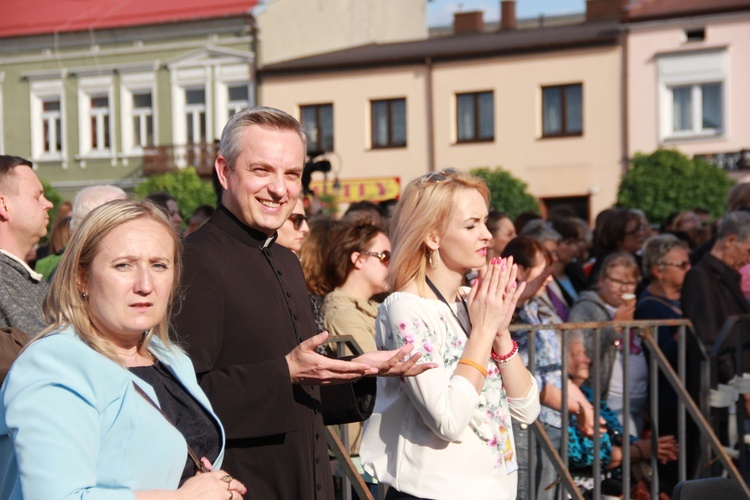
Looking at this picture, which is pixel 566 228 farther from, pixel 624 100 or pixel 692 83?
pixel 692 83

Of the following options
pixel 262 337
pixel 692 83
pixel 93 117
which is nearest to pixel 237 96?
pixel 93 117

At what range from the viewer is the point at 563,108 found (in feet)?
96.4

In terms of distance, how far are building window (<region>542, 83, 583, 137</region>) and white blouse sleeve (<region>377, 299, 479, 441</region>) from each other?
26.3 meters

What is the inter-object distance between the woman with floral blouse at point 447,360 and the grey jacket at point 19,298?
1.24 m

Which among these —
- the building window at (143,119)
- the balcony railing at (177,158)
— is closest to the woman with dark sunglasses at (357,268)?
the balcony railing at (177,158)

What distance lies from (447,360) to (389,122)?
27680 millimetres

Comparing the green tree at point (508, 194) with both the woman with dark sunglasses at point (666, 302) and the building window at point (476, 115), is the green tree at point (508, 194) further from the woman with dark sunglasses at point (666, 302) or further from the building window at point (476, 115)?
the woman with dark sunglasses at point (666, 302)

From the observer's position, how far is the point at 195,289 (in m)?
3.11

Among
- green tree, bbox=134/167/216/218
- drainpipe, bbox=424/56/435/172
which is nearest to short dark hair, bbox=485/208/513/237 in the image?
green tree, bbox=134/167/216/218

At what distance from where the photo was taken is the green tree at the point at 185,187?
29.3m

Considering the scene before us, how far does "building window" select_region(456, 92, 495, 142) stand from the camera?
30.2 m

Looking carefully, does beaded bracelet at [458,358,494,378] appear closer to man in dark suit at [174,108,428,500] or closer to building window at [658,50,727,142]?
man in dark suit at [174,108,428,500]

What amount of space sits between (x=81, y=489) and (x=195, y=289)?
973 mm

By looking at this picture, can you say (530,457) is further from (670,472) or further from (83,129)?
(83,129)
